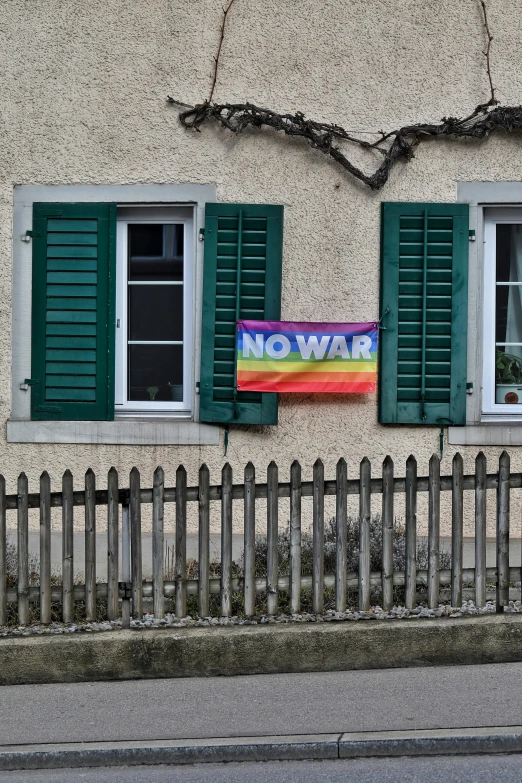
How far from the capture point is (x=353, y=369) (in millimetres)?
8523

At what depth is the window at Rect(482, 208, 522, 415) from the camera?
880 cm

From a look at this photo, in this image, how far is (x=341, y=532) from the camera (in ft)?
19.6

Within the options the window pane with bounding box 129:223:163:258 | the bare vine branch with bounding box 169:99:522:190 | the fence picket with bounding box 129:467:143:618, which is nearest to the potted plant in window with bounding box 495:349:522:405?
the bare vine branch with bounding box 169:99:522:190

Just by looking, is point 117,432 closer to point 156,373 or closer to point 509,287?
point 156,373

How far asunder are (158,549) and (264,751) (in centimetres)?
159

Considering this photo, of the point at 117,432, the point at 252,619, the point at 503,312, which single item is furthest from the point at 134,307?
the point at 252,619

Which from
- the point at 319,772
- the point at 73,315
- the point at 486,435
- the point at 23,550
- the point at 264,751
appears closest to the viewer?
the point at 319,772

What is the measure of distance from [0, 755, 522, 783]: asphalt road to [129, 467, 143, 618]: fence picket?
1390mm

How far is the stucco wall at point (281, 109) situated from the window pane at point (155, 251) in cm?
42

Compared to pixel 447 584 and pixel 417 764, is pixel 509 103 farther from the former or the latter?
pixel 417 764

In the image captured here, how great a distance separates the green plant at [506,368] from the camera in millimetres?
8844

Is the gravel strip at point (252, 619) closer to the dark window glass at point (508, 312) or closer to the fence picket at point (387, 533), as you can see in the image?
the fence picket at point (387, 533)

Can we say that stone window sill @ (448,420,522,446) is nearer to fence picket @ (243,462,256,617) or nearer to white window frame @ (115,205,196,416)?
white window frame @ (115,205,196,416)

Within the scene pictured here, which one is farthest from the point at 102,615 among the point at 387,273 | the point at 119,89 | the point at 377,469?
the point at 119,89
